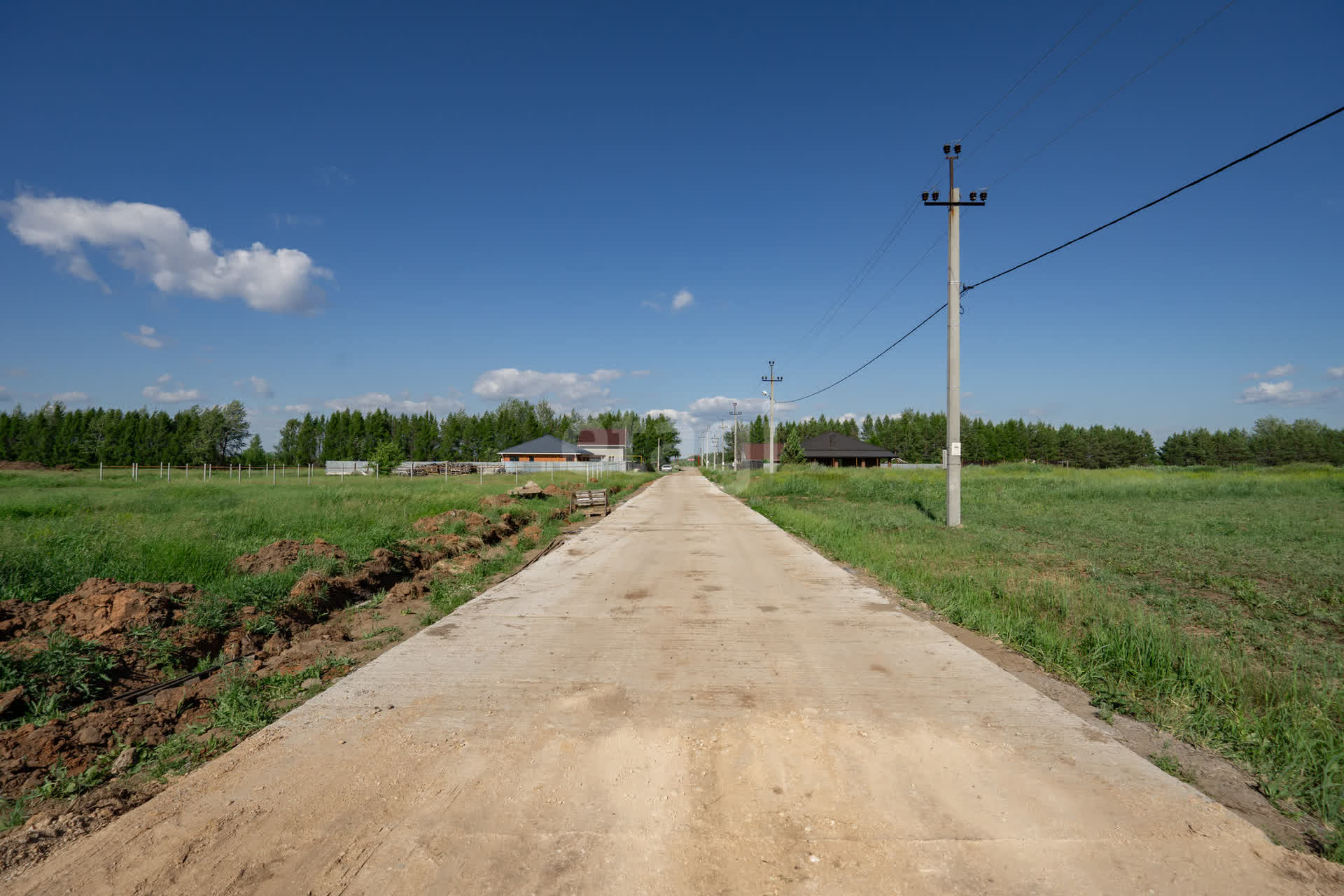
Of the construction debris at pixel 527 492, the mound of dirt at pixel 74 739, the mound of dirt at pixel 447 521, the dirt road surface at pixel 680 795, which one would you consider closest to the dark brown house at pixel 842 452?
the construction debris at pixel 527 492

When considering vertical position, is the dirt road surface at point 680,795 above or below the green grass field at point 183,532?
below

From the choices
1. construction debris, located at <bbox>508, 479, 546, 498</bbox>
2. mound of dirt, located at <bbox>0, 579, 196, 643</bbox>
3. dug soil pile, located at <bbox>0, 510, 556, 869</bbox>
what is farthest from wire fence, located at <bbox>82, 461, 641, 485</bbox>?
mound of dirt, located at <bbox>0, 579, 196, 643</bbox>

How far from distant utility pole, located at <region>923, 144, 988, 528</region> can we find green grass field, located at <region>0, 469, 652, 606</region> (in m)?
13.6

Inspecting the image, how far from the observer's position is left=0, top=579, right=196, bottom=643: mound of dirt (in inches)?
233

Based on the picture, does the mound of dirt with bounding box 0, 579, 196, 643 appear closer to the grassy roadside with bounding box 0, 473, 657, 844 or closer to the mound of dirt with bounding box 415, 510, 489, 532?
the grassy roadside with bounding box 0, 473, 657, 844

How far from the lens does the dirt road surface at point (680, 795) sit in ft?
9.13

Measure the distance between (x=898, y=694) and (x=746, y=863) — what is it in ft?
8.77

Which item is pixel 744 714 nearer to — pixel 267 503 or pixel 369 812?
pixel 369 812

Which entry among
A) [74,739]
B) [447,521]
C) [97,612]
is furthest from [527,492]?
[74,739]

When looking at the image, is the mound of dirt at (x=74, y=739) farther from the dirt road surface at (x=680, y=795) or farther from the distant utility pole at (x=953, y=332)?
the distant utility pole at (x=953, y=332)

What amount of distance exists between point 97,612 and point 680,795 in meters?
6.73

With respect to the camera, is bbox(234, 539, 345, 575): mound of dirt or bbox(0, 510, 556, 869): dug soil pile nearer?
bbox(0, 510, 556, 869): dug soil pile

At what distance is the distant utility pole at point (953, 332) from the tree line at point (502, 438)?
63.9 metres

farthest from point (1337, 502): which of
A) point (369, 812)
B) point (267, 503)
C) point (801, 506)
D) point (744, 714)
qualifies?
point (267, 503)
